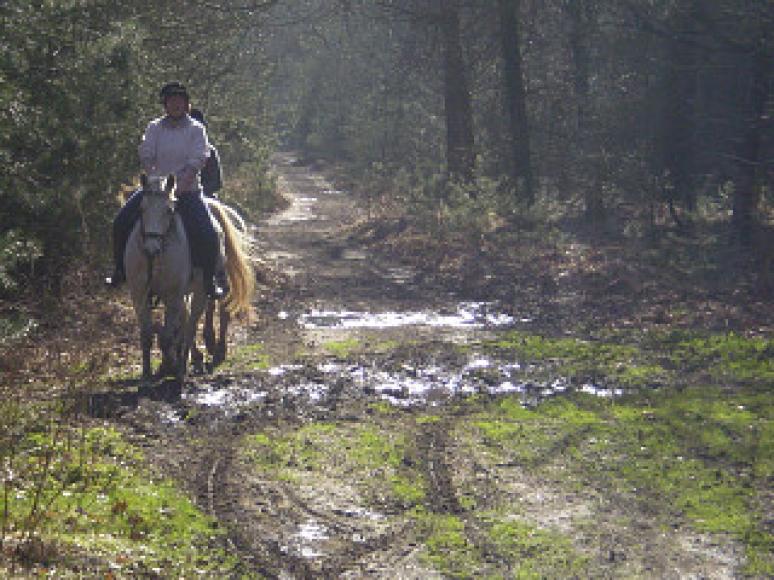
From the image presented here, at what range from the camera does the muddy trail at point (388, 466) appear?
6.07m

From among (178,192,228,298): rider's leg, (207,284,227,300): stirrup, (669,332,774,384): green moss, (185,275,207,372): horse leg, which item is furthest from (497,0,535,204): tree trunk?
(178,192,228,298): rider's leg

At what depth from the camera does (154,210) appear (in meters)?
9.51

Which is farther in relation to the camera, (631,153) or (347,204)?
(347,204)

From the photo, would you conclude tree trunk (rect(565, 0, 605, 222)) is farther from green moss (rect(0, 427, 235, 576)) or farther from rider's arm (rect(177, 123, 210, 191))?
green moss (rect(0, 427, 235, 576))

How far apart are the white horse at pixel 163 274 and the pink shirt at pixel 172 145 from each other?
669mm

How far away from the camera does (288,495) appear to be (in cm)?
700

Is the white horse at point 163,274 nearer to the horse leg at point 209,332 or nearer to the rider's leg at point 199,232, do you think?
the rider's leg at point 199,232

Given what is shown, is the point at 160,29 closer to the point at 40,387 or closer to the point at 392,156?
the point at 40,387

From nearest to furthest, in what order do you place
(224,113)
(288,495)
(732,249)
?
(288,495) < (732,249) < (224,113)

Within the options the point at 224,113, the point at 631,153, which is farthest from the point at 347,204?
the point at 631,153

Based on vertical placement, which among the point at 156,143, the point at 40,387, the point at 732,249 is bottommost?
the point at 732,249

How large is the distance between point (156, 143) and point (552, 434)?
5068mm

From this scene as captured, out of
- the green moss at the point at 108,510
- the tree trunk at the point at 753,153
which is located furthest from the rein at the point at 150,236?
the tree trunk at the point at 753,153

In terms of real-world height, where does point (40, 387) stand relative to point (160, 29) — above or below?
below
